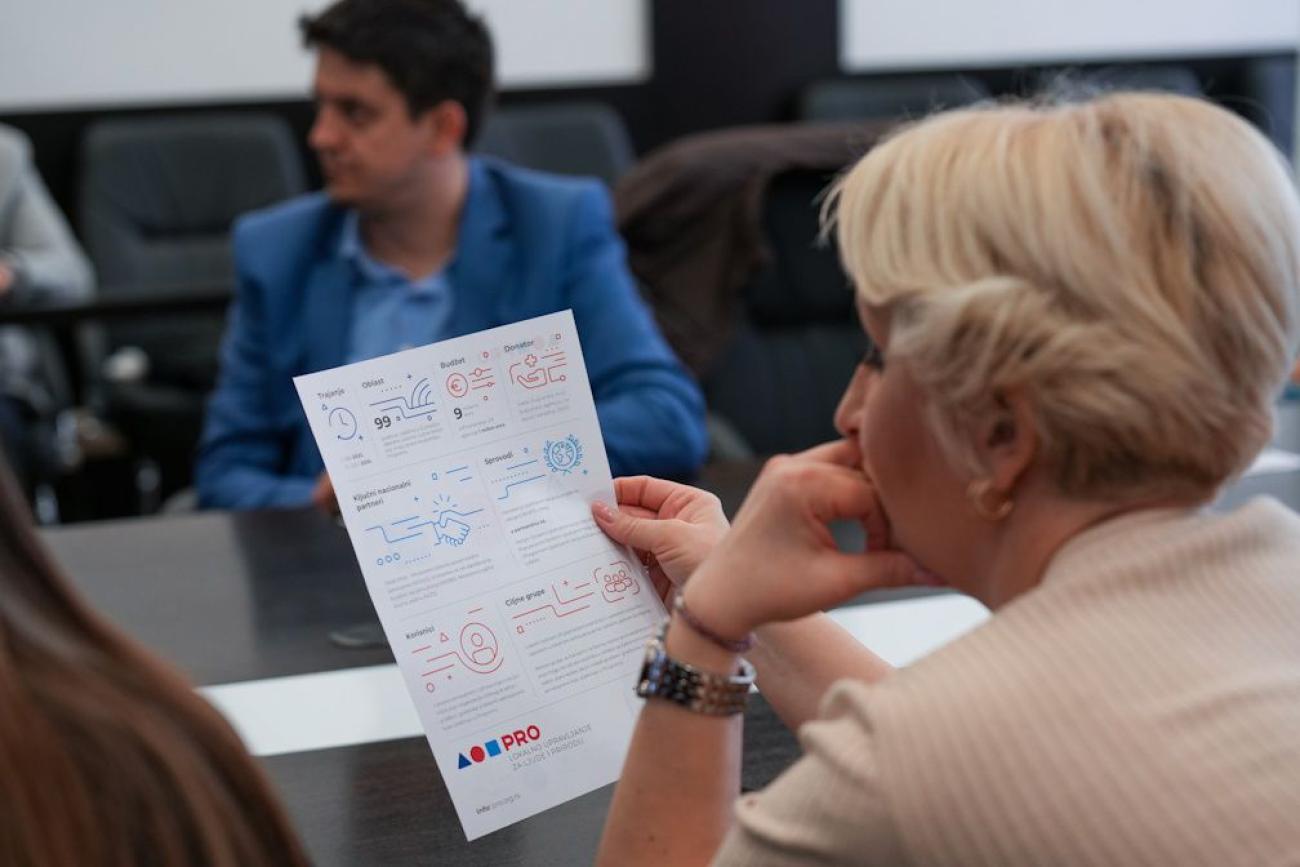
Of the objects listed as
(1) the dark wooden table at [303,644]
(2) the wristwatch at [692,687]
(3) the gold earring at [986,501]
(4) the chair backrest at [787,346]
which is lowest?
(4) the chair backrest at [787,346]

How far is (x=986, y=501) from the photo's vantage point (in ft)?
2.62

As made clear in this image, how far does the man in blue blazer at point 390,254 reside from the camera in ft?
6.97

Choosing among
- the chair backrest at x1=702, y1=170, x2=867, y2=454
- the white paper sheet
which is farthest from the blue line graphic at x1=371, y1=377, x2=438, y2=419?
the chair backrest at x1=702, y1=170, x2=867, y2=454

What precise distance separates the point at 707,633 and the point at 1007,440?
0.24 m

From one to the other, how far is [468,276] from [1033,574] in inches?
58.0

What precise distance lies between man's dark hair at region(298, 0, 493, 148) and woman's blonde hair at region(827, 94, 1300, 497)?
1596mm

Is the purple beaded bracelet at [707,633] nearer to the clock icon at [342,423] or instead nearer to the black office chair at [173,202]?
the clock icon at [342,423]

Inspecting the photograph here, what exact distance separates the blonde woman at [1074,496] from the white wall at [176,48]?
3668 mm

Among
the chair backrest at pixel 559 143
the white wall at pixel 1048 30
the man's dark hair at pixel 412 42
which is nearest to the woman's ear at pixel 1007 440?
the man's dark hair at pixel 412 42

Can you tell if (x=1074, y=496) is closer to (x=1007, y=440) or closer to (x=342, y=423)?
(x=1007, y=440)

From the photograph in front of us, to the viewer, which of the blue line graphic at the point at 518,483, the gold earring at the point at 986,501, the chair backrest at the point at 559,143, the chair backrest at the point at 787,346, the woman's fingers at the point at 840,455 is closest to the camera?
the gold earring at the point at 986,501

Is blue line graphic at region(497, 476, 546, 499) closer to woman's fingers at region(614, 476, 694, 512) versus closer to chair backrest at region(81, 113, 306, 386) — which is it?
woman's fingers at region(614, 476, 694, 512)

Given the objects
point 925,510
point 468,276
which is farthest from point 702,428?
point 925,510

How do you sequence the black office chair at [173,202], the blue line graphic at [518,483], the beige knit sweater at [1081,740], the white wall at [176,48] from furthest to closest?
the white wall at [176,48], the black office chair at [173,202], the blue line graphic at [518,483], the beige knit sweater at [1081,740]
